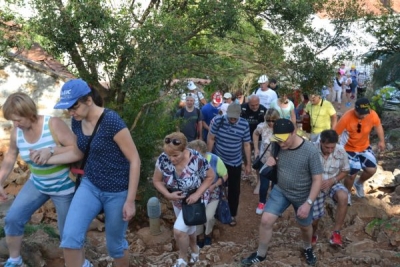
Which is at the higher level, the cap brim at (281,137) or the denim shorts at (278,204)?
the cap brim at (281,137)

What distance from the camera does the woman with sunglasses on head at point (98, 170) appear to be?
3787mm

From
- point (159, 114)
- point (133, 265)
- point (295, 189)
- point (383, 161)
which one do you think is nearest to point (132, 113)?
point (159, 114)

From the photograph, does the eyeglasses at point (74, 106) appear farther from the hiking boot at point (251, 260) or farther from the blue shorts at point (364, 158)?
the blue shorts at point (364, 158)

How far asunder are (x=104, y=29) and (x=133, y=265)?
3.32m

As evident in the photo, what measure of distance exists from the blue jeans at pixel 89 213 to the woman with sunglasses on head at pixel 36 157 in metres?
0.22

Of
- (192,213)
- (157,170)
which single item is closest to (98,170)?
(157,170)

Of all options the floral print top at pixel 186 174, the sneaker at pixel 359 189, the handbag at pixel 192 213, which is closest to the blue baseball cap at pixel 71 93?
the floral print top at pixel 186 174

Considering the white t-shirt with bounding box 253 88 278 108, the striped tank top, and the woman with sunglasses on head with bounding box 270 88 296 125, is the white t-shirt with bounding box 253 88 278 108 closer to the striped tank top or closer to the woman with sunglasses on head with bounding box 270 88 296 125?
the woman with sunglasses on head with bounding box 270 88 296 125

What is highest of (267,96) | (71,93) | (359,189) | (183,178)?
(71,93)

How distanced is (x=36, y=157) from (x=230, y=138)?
11.2ft

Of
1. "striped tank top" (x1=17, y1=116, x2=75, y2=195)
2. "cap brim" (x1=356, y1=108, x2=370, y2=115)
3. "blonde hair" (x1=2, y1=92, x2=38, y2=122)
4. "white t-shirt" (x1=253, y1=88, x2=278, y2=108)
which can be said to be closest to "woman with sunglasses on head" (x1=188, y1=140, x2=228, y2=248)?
"striped tank top" (x1=17, y1=116, x2=75, y2=195)

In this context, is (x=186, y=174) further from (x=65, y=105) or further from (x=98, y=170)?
(x=65, y=105)

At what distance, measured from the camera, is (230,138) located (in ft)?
22.4

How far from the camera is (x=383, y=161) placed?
416 inches
